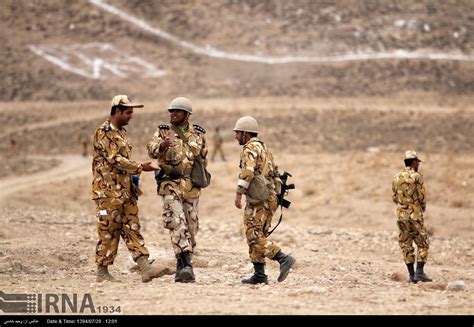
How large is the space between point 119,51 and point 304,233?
3771cm

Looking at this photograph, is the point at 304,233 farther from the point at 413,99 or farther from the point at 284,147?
the point at 413,99

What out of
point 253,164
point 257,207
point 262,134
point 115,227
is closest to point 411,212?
point 257,207

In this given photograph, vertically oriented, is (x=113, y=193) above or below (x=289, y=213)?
below

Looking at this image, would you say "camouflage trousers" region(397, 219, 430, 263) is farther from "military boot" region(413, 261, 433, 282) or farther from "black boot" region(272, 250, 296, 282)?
"black boot" region(272, 250, 296, 282)

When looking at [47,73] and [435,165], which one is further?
[47,73]

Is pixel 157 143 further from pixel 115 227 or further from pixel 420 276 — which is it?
pixel 420 276

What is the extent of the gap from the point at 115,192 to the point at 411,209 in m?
3.99

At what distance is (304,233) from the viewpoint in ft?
56.0

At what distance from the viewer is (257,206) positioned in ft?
32.9

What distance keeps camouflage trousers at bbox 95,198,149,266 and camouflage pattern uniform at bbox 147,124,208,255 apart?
0.33m

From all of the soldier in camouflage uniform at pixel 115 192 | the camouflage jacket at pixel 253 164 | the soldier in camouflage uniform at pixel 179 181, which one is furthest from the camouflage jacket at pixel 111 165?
the camouflage jacket at pixel 253 164
